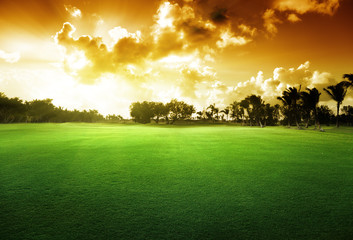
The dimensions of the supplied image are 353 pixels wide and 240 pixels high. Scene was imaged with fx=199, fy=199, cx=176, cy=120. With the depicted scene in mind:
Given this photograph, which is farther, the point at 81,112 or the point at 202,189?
the point at 81,112

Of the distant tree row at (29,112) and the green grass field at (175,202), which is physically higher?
the distant tree row at (29,112)

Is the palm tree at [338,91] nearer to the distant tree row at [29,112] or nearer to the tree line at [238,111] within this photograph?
the tree line at [238,111]

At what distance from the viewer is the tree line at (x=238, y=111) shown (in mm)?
53281

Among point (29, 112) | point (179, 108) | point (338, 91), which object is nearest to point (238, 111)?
point (179, 108)

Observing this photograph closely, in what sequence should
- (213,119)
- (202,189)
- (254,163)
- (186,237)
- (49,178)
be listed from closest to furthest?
1. (186,237)
2. (202,189)
3. (49,178)
4. (254,163)
5. (213,119)

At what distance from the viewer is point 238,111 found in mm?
129125

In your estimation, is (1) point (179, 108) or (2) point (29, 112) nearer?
(2) point (29, 112)

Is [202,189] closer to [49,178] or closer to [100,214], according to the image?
[100,214]

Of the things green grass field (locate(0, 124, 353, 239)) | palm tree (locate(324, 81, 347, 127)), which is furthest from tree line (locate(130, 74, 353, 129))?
green grass field (locate(0, 124, 353, 239))

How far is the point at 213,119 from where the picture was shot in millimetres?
173500

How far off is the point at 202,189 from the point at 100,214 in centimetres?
330

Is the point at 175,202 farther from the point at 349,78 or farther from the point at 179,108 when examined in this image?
the point at 179,108

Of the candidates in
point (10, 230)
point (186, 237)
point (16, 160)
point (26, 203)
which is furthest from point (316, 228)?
point (16, 160)

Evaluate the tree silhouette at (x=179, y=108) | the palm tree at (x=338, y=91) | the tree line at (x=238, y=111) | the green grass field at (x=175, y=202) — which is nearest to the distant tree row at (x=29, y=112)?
the tree line at (x=238, y=111)
